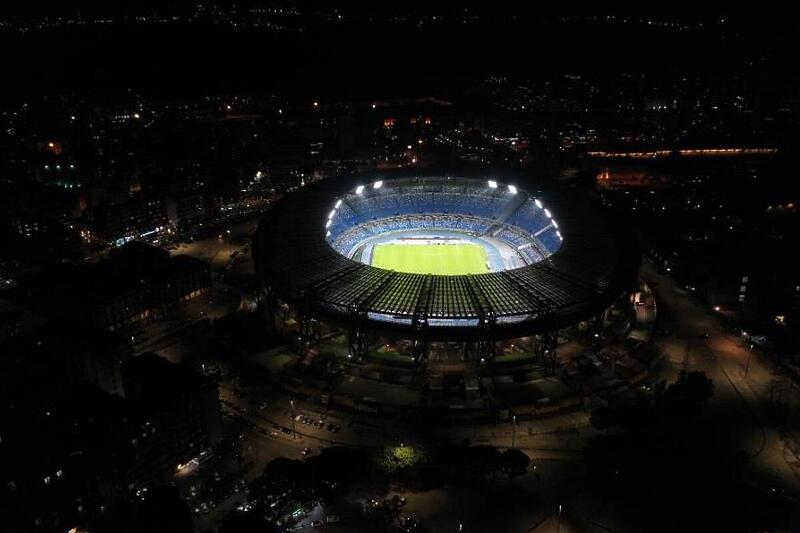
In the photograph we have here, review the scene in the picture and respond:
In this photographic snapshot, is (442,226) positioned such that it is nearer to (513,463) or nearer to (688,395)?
(688,395)

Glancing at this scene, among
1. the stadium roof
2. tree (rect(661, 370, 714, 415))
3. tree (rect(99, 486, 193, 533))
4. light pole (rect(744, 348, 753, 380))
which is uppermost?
the stadium roof

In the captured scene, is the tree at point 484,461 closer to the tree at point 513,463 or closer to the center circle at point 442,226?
the tree at point 513,463

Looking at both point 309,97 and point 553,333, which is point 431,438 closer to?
point 553,333

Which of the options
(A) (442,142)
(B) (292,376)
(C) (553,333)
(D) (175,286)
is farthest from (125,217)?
(A) (442,142)

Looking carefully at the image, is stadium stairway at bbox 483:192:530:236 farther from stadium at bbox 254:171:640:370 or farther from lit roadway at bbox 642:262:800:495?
lit roadway at bbox 642:262:800:495

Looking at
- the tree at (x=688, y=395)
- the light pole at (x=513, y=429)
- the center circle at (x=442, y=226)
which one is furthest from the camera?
the center circle at (x=442, y=226)

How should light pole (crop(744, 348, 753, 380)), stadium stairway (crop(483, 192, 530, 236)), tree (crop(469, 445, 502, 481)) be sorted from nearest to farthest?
1. tree (crop(469, 445, 502, 481))
2. light pole (crop(744, 348, 753, 380))
3. stadium stairway (crop(483, 192, 530, 236))

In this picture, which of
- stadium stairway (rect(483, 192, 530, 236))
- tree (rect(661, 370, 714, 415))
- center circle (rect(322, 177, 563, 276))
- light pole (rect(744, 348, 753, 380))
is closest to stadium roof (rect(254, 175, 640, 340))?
center circle (rect(322, 177, 563, 276))

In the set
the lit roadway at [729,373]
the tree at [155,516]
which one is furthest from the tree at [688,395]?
the tree at [155,516]
